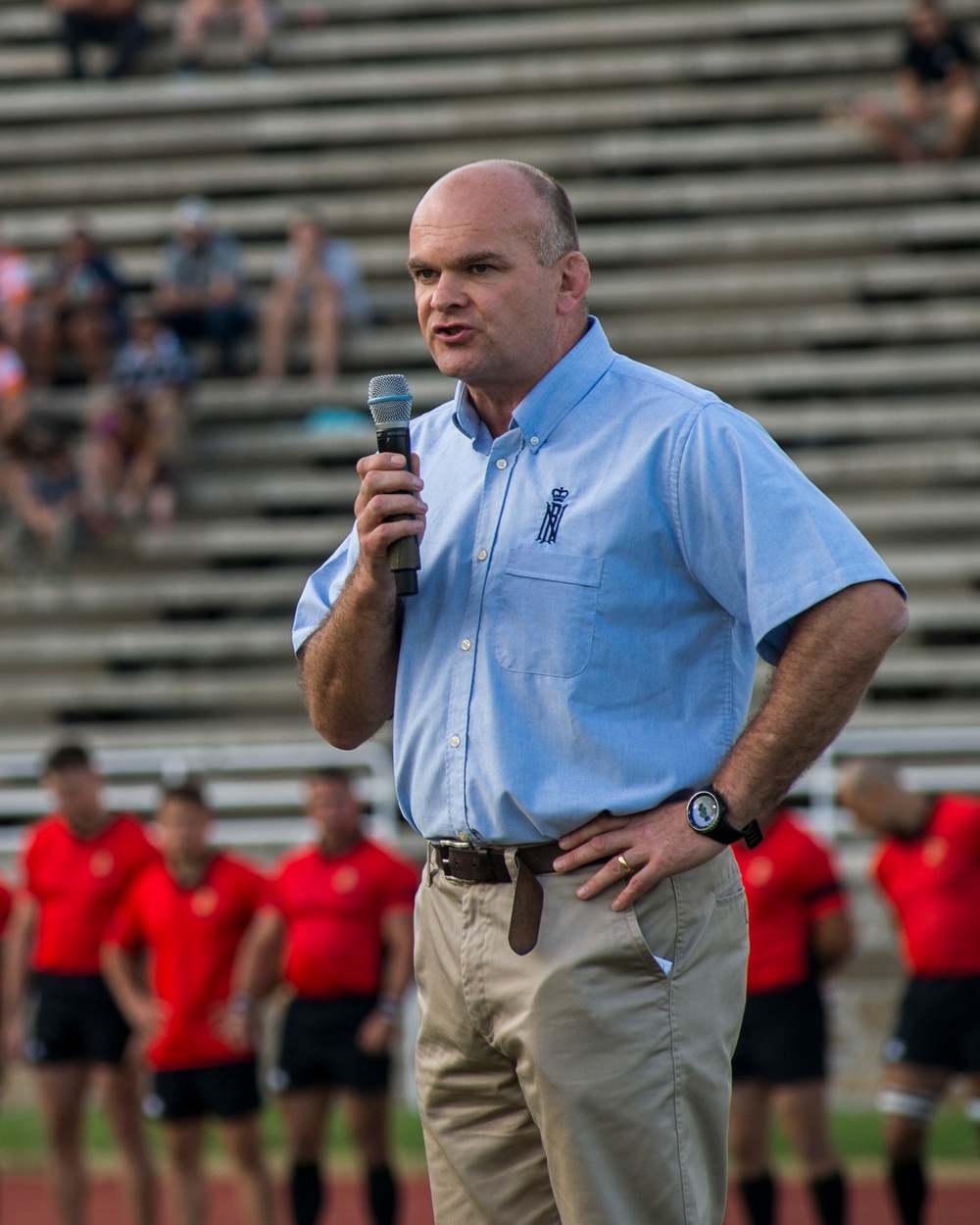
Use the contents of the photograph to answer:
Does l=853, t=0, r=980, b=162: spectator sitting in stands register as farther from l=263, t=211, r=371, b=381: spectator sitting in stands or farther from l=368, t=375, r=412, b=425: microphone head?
l=368, t=375, r=412, b=425: microphone head

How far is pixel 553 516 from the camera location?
111 inches

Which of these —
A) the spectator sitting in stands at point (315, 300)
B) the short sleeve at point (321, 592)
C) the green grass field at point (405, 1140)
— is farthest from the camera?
the spectator sitting in stands at point (315, 300)

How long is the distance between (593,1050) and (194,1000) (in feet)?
16.3

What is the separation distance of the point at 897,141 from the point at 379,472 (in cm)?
1135

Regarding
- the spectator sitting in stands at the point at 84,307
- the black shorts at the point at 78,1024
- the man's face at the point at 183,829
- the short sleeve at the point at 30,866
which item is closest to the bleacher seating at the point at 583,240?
the spectator sitting in stands at the point at 84,307

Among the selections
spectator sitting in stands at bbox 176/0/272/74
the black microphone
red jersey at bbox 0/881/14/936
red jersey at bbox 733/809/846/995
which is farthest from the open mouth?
spectator sitting in stands at bbox 176/0/272/74

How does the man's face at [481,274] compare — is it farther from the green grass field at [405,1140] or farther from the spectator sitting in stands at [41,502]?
the spectator sitting in stands at [41,502]

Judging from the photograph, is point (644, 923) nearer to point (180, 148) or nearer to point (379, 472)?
point (379, 472)

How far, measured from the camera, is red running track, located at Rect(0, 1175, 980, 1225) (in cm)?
761

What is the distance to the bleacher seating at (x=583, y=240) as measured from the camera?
11.9 metres

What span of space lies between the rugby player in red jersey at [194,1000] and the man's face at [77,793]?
18.7 inches

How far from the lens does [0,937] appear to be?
8.14 metres

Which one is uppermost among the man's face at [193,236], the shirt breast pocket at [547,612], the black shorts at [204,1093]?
the man's face at [193,236]

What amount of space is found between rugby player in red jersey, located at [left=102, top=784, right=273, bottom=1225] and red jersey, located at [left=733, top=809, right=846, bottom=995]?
200 cm
